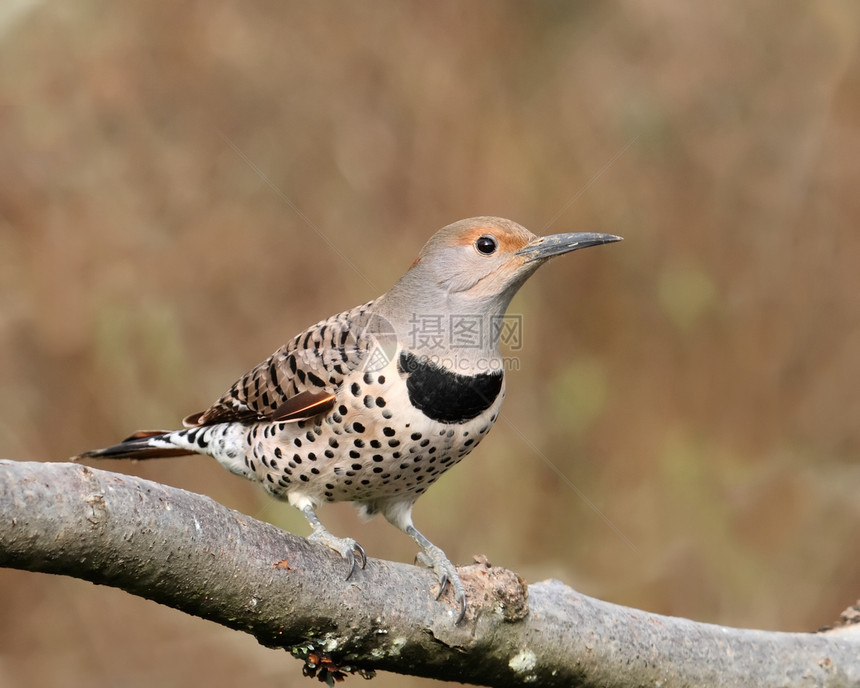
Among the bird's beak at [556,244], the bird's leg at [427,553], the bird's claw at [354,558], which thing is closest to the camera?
the bird's claw at [354,558]

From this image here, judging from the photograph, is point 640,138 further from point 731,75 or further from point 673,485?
point 673,485

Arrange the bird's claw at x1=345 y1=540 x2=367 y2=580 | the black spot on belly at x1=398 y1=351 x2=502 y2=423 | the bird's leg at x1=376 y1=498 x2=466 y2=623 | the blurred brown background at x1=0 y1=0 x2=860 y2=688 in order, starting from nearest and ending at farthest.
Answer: the bird's claw at x1=345 y1=540 x2=367 y2=580, the bird's leg at x1=376 y1=498 x2=466 y2=623, the black spot on belly at x1=398 y1=351 x2=502 y2=423, the blurred brown background at x1=0 y1=0 x2=860 y2=688

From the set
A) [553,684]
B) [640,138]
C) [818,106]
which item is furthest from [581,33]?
[553,684]

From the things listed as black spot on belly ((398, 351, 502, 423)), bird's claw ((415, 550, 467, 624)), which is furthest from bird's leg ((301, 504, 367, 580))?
black spot on belly ((398, 351, 502, 423))

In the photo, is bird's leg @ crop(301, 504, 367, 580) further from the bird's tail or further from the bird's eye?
the bird's eye

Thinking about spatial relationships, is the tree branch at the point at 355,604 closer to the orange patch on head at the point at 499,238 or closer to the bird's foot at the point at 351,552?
the bird's foot at the point at 351,552

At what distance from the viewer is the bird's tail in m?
3.25

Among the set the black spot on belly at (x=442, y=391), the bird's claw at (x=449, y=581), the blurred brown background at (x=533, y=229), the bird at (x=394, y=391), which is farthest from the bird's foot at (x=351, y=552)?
the blurred brown background at (x=533, y=229)

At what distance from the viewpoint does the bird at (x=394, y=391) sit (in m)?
2.77

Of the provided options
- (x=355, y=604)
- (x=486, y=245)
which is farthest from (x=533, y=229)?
(x=355, y=604)

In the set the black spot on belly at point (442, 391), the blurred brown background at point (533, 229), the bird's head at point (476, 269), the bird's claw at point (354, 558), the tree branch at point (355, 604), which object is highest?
the blurred brown background at point (533, 229)

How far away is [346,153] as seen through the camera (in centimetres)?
518

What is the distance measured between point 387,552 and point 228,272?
5.14ft

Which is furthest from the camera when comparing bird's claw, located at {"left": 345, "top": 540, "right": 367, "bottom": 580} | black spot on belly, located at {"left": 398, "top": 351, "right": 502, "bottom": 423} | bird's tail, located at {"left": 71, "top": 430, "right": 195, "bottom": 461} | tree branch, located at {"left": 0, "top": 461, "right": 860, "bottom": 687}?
bird's tail, located at {"left": 71, "top": 430, "right": 195, "bottom": 461}
